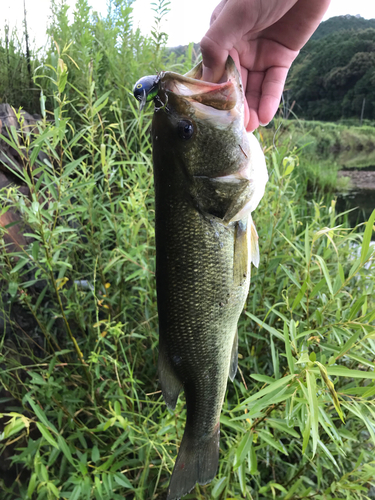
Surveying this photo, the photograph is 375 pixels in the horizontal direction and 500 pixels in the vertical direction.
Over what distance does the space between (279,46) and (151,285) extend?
1534mm

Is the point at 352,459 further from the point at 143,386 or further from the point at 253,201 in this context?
the point at 253,201

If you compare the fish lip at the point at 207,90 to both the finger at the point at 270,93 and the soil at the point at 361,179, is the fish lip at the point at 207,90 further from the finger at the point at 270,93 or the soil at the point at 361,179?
the soil at the point at 361,179

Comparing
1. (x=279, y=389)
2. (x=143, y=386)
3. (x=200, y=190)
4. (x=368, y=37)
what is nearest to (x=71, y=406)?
(x=143, y=386)

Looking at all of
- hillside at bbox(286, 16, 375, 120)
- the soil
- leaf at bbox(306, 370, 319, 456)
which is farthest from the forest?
hillside at bbox(286, 16, 375, 120)

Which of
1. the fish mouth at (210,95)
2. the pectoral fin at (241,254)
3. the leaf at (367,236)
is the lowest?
the pectoral fin at (241,254)

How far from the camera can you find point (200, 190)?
47.6 inches

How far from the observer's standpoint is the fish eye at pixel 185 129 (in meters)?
1.18

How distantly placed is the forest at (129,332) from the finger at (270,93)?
1.12 feet

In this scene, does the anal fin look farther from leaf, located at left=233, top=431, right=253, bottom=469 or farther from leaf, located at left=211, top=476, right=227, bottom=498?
leaf, located at left=211, top=476, right=227, bottom=498

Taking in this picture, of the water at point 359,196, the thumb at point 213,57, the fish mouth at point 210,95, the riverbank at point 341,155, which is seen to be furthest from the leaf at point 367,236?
the water at point 359,196

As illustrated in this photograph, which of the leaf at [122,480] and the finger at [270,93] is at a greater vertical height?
the finger at [270,93]

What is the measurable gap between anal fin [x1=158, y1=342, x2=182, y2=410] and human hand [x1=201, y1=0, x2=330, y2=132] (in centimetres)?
105

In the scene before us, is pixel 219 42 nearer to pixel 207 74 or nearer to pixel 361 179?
pixel 207 74

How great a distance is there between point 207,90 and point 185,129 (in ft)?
0.50
